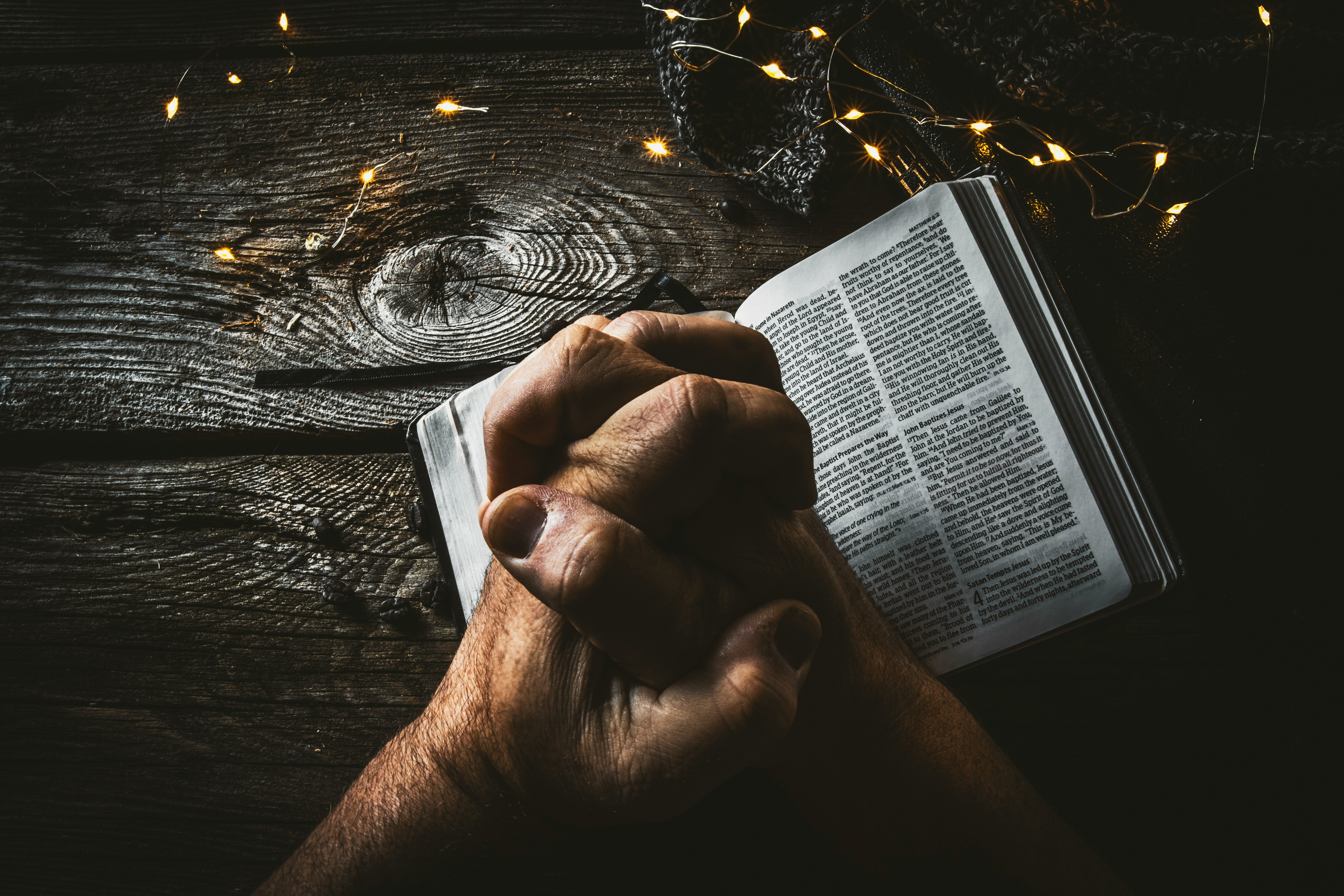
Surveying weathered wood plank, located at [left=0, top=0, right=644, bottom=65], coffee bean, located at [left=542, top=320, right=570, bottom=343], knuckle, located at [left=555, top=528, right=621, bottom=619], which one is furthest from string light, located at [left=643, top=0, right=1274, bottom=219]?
knuckle, located at [left=555, top=528, right=621, bottom=619]

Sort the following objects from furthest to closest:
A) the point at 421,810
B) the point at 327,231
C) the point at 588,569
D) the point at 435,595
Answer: the point at 327,231 → the point at 435,595 → the point at 421,810 → the point at 588,569

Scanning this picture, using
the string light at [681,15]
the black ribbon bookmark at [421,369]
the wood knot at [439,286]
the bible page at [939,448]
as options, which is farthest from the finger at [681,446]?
the string light at [681,15]

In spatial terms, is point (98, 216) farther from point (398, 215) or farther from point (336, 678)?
point (336, 678)

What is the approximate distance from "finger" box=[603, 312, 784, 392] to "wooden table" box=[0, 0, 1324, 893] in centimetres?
32

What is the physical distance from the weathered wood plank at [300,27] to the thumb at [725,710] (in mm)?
889

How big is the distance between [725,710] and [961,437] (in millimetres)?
444

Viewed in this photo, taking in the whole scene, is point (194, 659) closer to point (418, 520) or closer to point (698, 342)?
point (418, 520)

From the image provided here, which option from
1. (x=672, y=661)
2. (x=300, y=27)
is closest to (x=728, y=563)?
(x=672, y=661)

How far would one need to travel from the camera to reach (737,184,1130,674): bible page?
2.31ft

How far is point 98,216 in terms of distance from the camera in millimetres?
1008

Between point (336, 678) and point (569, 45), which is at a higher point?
point (569, 45)

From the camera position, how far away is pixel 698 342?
564 millimetres

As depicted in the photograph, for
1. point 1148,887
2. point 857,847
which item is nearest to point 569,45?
point 857,847

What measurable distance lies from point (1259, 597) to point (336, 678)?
115 centimetres
